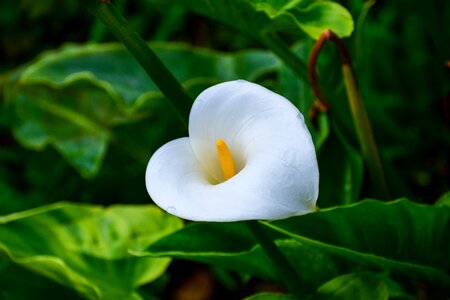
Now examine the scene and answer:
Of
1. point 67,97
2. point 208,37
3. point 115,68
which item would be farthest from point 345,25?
point 208,37

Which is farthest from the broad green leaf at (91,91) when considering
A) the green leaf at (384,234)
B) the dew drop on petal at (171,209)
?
the dew drop on petal at (171,209)

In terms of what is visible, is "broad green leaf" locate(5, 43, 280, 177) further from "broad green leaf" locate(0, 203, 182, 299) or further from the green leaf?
the green leaf

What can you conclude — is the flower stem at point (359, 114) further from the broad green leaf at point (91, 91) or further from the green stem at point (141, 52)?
the broad green leaf at point (91, 91)

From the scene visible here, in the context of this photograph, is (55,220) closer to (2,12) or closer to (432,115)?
(432,115)

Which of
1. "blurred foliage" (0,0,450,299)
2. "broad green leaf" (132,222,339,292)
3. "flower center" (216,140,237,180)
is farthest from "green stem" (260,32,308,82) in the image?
"flower center" (216,140,237,180)

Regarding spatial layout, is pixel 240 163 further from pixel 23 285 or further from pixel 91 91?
pixel 91 91

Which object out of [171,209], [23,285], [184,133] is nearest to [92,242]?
[23,285]
